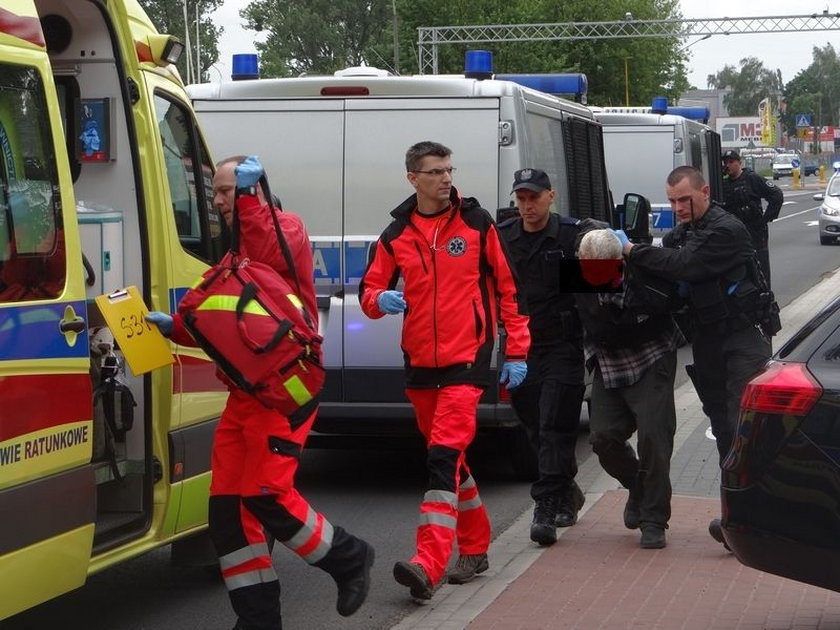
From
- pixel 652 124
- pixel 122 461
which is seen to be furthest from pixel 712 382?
pixel 652 124

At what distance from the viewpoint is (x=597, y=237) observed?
23.5ft

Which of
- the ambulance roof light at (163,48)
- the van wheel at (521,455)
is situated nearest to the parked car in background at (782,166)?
the van wheel at (521,455)

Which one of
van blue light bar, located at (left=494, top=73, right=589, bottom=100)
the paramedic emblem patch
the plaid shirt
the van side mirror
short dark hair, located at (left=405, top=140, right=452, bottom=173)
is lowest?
the plaid shirt

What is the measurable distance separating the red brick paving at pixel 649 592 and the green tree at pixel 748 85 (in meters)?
175

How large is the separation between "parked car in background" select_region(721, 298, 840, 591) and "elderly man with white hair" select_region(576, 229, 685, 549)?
1787 millimetres

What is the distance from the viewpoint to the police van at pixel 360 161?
8.56 metres

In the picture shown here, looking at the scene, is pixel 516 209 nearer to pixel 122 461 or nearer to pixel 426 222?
pixel 426 222

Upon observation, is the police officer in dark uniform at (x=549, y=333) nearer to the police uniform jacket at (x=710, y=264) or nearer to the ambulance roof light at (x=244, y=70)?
the police uniform jacket at (x=710, y=264)

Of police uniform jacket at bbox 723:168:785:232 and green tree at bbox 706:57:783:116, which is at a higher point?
green tree at bbox 706:57:783:116

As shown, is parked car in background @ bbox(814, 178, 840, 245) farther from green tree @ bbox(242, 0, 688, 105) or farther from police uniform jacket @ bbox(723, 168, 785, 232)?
police uniform jacket @ bbox(723, 168, 785, 232)

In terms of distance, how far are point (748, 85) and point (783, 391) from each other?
183 metres

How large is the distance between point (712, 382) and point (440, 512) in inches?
68.9

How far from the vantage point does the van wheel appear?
9172 mm

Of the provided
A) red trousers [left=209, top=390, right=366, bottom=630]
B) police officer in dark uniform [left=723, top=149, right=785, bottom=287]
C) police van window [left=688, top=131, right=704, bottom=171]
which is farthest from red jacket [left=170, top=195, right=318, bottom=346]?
police van window [left=688, top=131, right=704, bottom=171]
